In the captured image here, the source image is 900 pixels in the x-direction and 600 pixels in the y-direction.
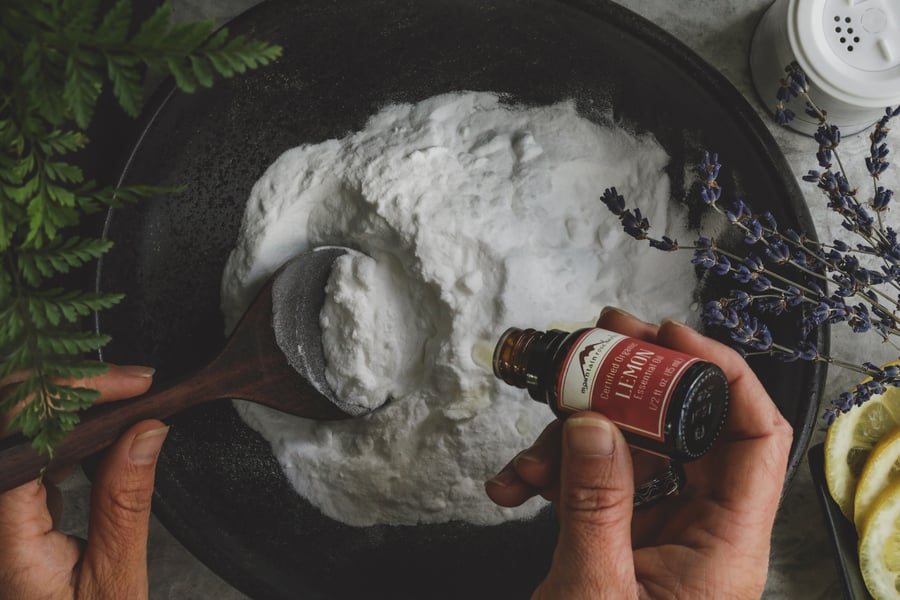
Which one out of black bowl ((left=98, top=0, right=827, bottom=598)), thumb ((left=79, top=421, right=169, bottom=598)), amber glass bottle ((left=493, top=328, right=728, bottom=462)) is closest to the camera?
amber glass bottle ((left=493, top=328, right=728, bottom=462))

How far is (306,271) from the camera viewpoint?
0.80 m

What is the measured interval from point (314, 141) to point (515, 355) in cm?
38

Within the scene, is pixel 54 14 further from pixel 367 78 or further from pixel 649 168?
pixel 649 168

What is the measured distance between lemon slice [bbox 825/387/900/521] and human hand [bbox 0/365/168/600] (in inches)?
28.5

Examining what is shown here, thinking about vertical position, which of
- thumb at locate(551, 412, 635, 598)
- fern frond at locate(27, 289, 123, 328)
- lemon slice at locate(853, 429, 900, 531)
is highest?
fern frond at locate(27, 289, 123, 328)

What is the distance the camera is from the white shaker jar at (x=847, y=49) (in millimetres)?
847

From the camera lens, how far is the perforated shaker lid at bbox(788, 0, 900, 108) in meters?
0.85

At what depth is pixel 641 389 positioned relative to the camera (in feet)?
1.79

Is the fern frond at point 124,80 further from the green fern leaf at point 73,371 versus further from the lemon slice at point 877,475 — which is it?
the lemon slice at point 877,475

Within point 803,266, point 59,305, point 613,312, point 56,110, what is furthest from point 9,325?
point 803,266

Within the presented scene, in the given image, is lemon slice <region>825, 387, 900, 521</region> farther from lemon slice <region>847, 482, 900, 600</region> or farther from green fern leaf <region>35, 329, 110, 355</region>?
green fern leaf <region>35, 329, 110, 355</region>

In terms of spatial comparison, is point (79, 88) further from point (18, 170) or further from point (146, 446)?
point (146, 446)

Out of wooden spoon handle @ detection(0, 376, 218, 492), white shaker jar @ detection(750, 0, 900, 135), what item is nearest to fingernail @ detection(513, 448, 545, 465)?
wooden spoon handle @ detection(0, 376, 218, 492)

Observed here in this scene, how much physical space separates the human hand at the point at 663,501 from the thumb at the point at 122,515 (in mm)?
319
